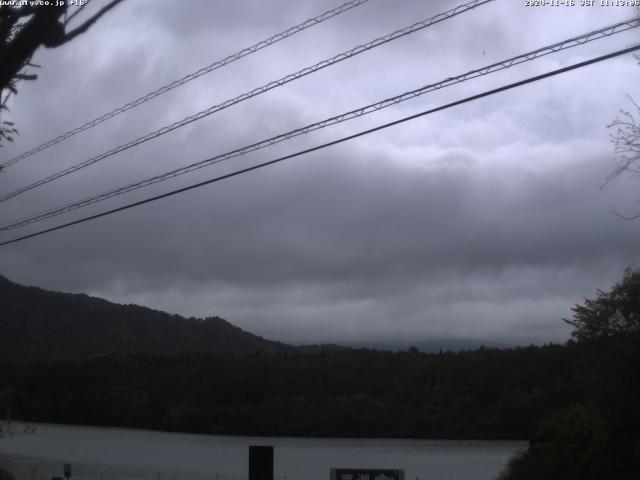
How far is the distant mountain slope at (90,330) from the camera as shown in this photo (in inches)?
3472

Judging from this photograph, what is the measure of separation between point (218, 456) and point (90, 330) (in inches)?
2143

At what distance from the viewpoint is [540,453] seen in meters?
34.5

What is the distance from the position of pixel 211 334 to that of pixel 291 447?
6682cm

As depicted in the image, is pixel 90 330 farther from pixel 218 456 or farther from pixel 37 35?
pixel 37 35

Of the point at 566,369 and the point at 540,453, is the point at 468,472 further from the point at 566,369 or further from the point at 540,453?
the point at 540,453

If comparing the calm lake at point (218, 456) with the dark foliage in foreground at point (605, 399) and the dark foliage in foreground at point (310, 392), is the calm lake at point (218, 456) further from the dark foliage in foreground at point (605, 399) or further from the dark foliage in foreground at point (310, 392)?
the dark foliage in foreground at point (605, 399)

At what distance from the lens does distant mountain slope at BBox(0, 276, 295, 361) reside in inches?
3472

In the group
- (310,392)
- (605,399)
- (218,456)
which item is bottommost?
(218,456)

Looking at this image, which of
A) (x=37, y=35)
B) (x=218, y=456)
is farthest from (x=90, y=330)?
(x=37, y=35)

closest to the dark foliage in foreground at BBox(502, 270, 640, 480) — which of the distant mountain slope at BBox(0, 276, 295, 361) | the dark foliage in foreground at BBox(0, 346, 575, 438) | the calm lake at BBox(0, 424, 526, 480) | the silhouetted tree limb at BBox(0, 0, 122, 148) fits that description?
the calm lake at BBox(0, 424, 526, 480)

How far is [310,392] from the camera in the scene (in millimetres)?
76625

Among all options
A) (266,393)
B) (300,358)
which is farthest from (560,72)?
(300,358)

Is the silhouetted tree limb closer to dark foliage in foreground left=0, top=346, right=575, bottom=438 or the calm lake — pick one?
the calm lake

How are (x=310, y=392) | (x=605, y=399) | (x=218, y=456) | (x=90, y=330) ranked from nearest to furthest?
(x=605, y=399)
(x=218, y=456)
(x=310, y=392)
(x=90, y=330)
